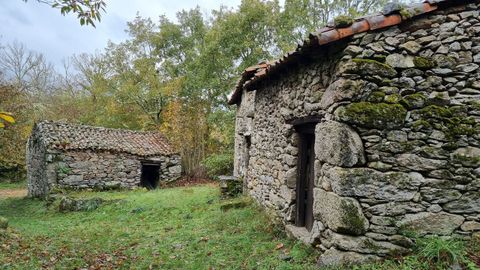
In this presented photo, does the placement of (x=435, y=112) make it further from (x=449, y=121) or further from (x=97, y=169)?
(x=97, y=169)

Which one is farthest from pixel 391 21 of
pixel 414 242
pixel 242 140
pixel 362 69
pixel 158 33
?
pixel 158 33

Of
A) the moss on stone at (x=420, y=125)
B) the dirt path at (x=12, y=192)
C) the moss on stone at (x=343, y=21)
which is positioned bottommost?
the dirt path at (x=12, y=192)

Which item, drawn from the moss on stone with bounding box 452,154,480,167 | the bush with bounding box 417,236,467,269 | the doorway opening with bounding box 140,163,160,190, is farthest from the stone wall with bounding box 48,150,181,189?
the moss on stone with bounding box 452,154,480,167

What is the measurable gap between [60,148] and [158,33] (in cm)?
1290

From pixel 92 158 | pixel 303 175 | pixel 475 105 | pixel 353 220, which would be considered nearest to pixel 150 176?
pixel 92 158

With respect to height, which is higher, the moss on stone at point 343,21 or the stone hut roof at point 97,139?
the moss on stone at point 343,21

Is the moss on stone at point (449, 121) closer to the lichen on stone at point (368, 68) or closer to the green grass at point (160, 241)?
the lichen on stone at point (368, 68)

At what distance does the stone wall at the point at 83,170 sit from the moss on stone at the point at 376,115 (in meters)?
12.9

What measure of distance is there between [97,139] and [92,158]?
1.28m

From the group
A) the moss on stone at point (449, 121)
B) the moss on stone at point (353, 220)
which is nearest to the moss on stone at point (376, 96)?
the moss on stone at point (449, 121)

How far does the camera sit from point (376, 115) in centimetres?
369

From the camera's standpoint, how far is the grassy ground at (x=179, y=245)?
3.57m

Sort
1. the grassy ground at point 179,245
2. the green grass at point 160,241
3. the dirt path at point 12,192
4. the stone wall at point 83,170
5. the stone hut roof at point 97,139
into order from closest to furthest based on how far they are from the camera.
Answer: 1. the grassy ground at point 179,245
2. the green grass at point 160,241
3. the stone wall at point 83,170
4. the stone hut roof at point 97,139
5. the dirt path at point 12,192

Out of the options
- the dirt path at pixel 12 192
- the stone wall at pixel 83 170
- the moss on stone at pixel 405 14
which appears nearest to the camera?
the moss on stone at pixel 405 14
